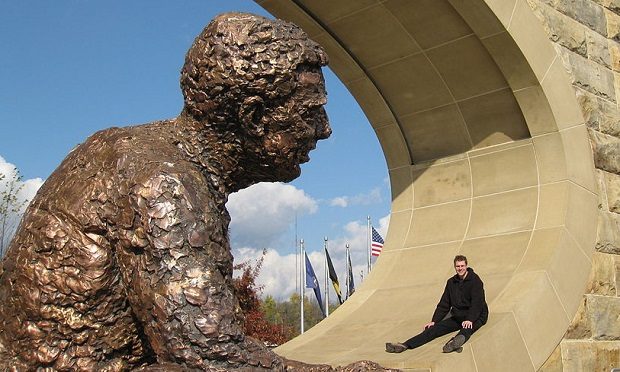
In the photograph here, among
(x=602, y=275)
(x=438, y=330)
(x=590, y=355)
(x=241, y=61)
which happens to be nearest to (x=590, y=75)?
(x=602, y=275)

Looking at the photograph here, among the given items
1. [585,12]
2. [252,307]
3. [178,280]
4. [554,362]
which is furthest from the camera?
[252,307]

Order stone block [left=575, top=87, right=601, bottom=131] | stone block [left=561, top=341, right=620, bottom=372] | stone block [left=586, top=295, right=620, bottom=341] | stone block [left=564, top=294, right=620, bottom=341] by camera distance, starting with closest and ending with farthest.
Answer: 1. stone block [left=561, top=341, right=620, bottom=372]
2. stone block [left=564, top=294, right=620, bottom=341]
3. stone block [left=586, top=295, right=620, bottom=341]
4. stone block [left=575, top=87, right=601, bottom=131]

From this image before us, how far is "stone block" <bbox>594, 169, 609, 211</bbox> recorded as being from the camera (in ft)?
23.1

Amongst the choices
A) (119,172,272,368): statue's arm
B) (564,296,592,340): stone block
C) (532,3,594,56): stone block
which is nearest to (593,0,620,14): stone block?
(532,3,594,56): stone block

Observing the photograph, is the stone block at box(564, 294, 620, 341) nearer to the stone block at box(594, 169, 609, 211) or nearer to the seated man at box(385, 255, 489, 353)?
the stone block at box(594, 169, 609, 211)

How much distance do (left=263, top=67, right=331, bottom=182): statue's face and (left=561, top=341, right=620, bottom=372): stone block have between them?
15.5 ft

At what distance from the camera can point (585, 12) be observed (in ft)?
25.2

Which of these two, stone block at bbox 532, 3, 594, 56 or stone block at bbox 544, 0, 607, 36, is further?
stone block at bbox 544, 0, 607, 36

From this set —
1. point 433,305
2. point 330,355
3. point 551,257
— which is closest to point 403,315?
point 433,305

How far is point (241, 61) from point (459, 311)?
164 inches

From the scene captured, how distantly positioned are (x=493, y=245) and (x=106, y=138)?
210 inches

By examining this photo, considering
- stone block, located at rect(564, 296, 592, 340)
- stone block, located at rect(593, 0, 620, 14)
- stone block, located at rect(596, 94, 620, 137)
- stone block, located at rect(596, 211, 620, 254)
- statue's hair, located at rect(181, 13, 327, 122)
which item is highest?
stone block, located at rect(593, 0, 620, 14)

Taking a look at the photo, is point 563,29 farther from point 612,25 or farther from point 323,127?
point 323,127

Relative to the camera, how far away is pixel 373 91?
7.61 m
